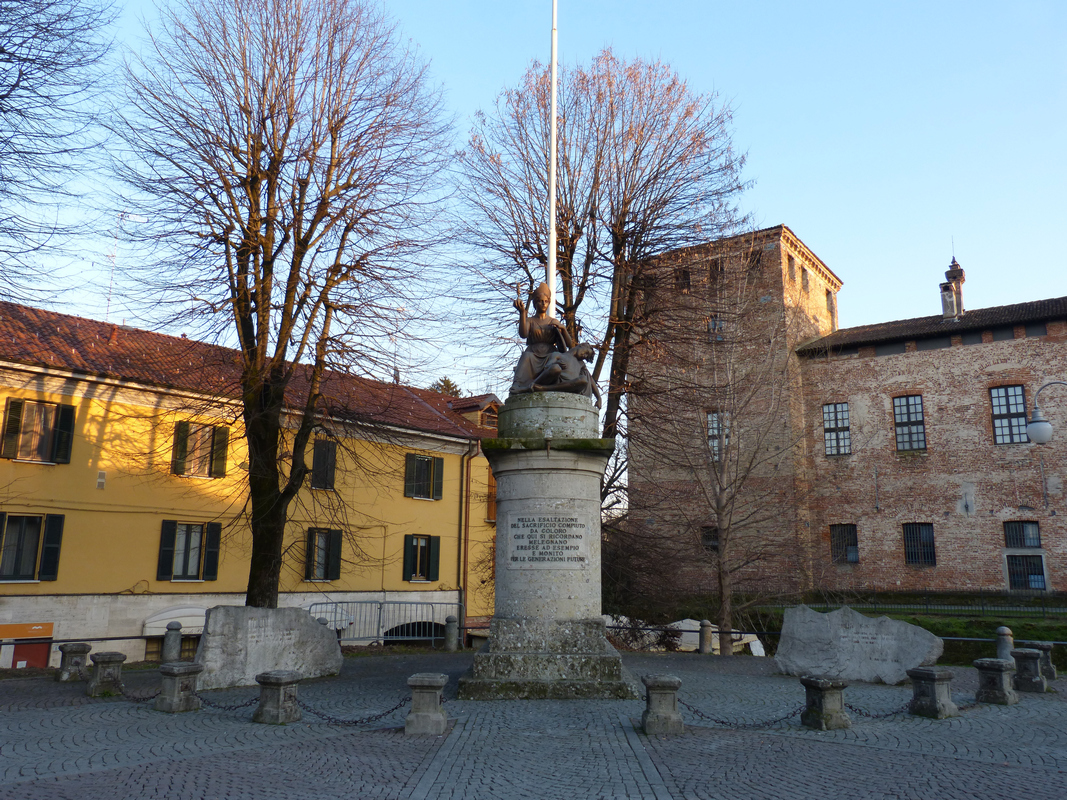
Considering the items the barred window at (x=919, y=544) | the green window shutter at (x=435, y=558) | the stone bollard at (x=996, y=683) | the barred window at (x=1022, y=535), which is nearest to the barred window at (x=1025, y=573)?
the barred window at (x=1022, y=535)

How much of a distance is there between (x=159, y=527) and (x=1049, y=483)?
32.3 m

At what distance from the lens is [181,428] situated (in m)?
20.3

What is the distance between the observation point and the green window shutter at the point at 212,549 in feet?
71.8

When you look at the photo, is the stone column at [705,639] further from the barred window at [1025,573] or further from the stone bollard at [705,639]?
the barred window at [1025,573]

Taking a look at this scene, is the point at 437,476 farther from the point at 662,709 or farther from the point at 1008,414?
the point at 1008,414

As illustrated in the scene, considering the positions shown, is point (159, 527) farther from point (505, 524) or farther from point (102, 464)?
point (505, 524)

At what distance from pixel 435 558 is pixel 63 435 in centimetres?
1235

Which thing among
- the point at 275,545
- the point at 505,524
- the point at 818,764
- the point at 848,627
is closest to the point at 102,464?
the point at 275,545

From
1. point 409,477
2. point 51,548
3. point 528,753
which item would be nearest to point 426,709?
point 528,753

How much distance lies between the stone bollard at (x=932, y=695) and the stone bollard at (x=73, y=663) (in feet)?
37.6

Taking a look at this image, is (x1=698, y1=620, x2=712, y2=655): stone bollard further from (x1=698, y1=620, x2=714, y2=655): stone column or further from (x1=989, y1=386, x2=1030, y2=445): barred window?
(x1=989, y1=386, x2=1030, y2=445): barred window

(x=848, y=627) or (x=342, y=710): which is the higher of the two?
(x=848, y=627)

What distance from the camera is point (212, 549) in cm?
2203

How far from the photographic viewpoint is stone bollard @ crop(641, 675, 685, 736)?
774 cm
